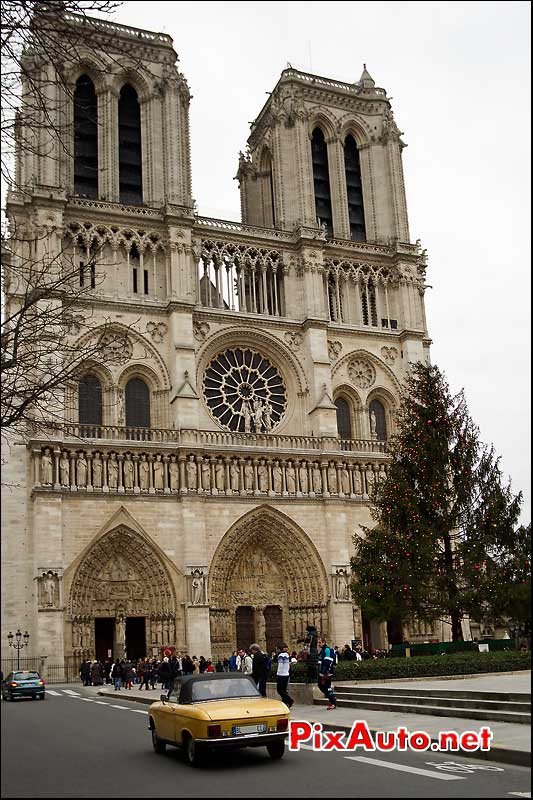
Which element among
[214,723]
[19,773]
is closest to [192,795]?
[19,773]

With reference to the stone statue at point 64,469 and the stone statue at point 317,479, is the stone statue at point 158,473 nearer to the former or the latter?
the stone statue at point 64,469

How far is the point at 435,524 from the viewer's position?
A: 82.7ft

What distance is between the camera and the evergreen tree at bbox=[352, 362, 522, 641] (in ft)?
79.9

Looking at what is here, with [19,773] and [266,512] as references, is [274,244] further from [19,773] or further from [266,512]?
[19,773]

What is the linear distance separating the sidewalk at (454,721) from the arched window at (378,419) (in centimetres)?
2101

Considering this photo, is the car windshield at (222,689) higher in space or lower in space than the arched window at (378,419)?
lower

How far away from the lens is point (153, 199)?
37.8 meters

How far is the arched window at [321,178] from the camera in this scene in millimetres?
42656

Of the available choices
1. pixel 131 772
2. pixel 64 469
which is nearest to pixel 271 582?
pixel 64 469

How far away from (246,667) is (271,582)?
30.4ft

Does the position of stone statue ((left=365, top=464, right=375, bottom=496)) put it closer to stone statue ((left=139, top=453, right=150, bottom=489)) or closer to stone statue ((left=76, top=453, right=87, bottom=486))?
stone statue ((left=139, top=453, right=150, bottom=489))

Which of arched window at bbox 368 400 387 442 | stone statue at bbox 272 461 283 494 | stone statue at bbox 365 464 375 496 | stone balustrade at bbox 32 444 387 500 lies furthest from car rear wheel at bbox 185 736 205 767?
arched window at bbox 368 400 387 442

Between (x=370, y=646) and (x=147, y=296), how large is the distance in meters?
17.2

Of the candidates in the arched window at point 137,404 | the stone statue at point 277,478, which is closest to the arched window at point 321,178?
the arched window at point 137,404
